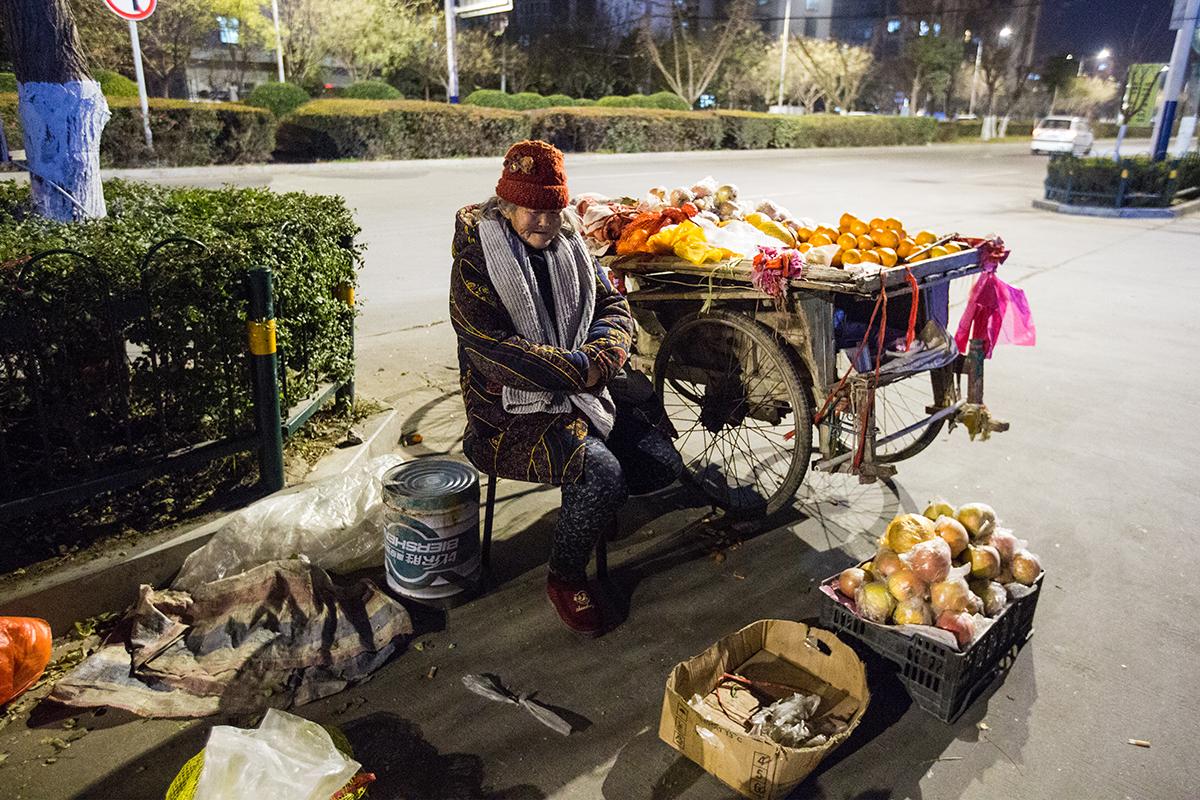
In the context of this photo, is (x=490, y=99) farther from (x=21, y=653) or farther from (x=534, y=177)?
(x=21, y=653)

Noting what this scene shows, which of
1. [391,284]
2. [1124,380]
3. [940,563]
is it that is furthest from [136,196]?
[1124,380]

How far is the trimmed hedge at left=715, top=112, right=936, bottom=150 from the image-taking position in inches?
1222

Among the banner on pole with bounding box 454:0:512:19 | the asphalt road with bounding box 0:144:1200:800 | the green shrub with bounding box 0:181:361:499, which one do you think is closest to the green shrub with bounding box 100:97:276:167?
the banner on pole with bounding box 454:0:512:19

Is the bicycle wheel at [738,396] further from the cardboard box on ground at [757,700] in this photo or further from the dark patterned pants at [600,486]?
the cardboard box on ground at [757,700]

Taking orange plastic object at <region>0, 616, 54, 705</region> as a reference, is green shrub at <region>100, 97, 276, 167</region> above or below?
above

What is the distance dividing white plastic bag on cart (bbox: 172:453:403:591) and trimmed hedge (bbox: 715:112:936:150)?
28.5 m

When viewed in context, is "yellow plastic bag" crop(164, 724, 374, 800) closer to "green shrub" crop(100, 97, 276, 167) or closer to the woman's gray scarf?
the woman's gray scarf

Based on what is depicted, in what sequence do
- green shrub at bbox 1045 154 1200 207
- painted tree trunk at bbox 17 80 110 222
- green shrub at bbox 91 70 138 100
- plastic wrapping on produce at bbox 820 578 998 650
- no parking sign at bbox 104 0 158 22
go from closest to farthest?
plastic wrapping on produce at bbox 820 578 998 650 < painted tree trunk at bbox 17 80 110 222 < no parking sign at bbox 104 0 158 22 < green shrub at bbox 1045 154 1200 207 < green shrub at bbox 91 70 138 100

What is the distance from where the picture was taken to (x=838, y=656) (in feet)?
9.13

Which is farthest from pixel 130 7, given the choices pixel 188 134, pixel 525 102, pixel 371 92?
pixel 525 102

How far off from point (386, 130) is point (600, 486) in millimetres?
20363

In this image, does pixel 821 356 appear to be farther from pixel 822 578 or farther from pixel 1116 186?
pixel 1116 186

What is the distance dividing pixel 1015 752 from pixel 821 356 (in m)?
1.63

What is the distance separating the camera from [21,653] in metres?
2.71
